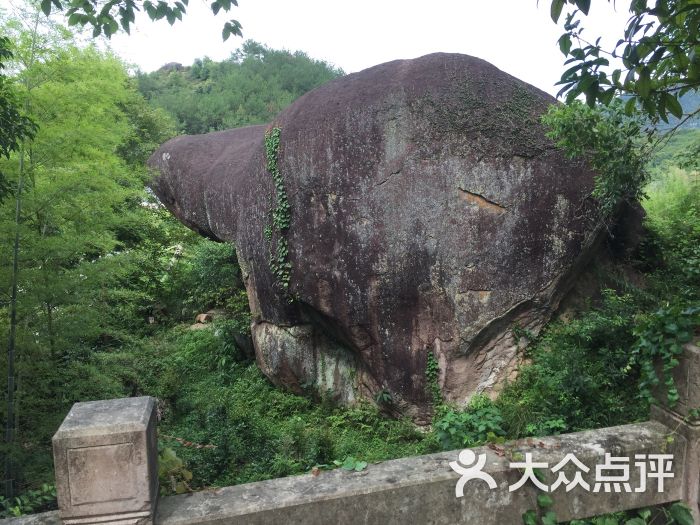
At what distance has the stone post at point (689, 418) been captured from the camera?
2922mm

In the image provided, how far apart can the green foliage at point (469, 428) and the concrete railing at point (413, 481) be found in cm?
107

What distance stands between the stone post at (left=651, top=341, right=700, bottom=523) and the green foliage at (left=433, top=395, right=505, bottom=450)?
50.7 inches

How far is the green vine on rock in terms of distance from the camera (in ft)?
22.6

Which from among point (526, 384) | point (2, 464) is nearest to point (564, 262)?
point (526, 384)

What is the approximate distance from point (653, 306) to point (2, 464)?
21.6 ft

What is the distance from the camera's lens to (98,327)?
5922 mm

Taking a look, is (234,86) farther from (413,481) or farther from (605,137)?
(413,481)

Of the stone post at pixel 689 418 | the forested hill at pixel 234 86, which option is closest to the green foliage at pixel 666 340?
the stone post at pixel 689 418

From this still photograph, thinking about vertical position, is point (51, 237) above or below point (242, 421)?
above

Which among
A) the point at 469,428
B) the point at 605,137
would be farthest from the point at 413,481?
the point at 605,137

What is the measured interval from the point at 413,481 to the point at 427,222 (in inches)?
142

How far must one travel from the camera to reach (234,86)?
111ft

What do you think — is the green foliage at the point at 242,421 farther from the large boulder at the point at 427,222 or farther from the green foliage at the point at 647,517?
the green foliage at the point at 647,517

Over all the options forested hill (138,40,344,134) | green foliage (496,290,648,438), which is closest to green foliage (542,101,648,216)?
green foliage (496,290,648,438)
